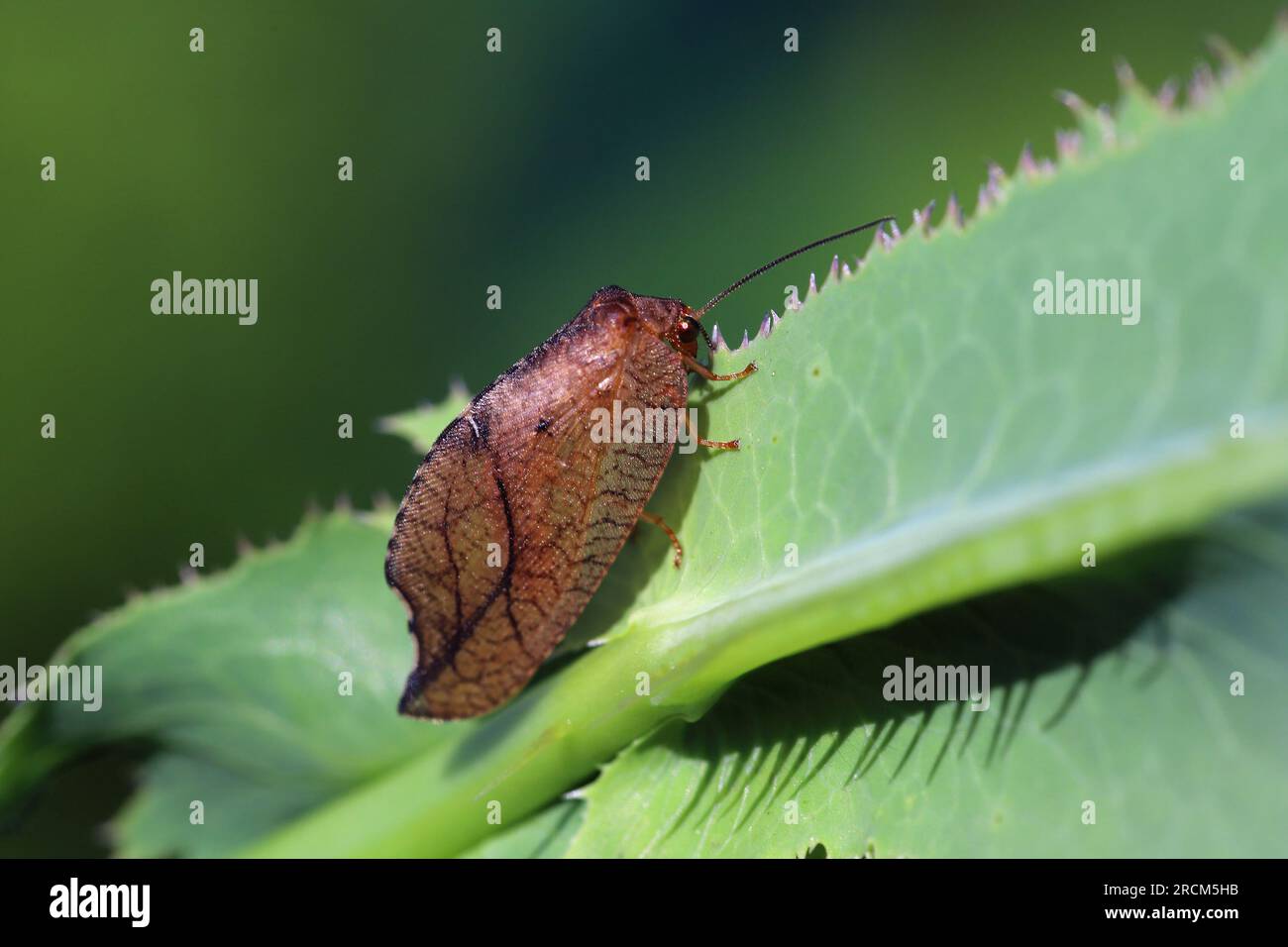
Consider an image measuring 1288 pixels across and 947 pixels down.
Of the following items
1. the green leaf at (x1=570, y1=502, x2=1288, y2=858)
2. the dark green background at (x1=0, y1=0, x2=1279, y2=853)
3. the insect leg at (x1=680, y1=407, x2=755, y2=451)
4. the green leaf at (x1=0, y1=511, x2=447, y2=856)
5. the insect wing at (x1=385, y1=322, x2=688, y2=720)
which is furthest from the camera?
the dark green background at (x1=0, y1=0, x2=1279, y2=853)

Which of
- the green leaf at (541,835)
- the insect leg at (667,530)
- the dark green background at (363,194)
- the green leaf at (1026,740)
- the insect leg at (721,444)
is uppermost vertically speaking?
the dark green background at (363,194)

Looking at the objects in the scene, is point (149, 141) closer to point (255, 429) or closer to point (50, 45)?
point (50, 45)

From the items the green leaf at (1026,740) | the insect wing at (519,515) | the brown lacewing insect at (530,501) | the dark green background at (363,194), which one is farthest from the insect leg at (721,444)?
the dark green background at (363,194)

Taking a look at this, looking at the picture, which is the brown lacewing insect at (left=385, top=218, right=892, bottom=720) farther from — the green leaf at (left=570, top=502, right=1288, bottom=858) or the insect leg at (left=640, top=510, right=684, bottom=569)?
the green leaf at (left=570, top=502, right=1288, bottom=858)

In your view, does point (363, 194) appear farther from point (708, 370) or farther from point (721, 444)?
point (721, 444)

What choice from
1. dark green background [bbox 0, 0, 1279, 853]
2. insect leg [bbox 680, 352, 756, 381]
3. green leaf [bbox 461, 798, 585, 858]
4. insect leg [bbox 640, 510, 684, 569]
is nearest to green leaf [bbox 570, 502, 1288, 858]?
green leaf [bbox 461, 798, 585, 858]

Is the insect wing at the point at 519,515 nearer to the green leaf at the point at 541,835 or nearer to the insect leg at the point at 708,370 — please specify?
the insect leg at the point at 708,370
